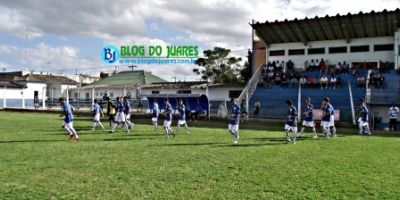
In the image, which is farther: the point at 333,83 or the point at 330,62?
the point at 330,62

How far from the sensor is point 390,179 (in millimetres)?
9547

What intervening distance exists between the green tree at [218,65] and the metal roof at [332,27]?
1937 centimetres

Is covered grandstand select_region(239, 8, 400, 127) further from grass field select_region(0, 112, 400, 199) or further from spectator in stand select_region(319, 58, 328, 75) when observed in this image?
grass field select_region(0, 112, 400, 199)

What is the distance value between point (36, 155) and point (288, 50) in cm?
3461

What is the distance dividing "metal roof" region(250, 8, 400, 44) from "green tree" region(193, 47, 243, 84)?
19366 mm

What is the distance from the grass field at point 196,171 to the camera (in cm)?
822

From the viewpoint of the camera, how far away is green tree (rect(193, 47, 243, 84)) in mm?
63594

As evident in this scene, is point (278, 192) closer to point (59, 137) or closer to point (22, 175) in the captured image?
point (22, 175)

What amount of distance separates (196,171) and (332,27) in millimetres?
31872

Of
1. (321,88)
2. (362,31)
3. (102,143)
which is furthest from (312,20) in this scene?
(102,143)

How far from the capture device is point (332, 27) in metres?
38.7

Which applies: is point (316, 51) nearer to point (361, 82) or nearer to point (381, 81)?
point (361, 82)

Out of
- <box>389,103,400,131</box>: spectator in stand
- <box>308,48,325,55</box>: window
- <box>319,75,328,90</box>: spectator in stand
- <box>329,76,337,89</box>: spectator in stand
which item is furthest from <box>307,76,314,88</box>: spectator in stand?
<box>389,103,400,131</box>: spectator in stand

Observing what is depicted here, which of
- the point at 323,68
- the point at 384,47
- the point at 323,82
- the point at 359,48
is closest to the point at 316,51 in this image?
the point at 359,48
